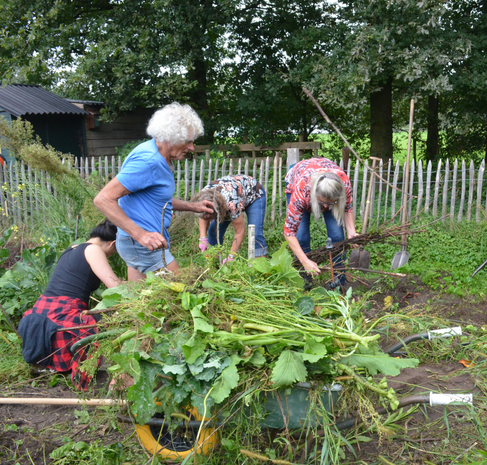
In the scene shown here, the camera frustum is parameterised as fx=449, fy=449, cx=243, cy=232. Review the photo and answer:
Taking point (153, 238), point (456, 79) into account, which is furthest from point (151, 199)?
point (456, 79)

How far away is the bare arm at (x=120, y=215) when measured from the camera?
2715 millimetres

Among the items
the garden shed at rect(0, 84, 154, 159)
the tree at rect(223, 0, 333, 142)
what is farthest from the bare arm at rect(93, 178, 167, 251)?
the garden shed at rect(0, 84, 154, 159)

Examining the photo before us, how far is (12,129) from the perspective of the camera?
771 cm

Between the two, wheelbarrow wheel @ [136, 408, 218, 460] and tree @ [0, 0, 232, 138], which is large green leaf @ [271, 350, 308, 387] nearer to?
wheelbarrow wheel @ [136, 408, 218, 460]

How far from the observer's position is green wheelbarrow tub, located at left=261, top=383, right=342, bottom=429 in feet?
5.73

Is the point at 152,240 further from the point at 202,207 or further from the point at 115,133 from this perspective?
the point at 115,133

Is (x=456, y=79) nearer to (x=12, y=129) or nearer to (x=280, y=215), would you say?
(x=280, y=215)

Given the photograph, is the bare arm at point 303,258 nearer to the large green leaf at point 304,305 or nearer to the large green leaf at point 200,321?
the large green leaf at point 304,305

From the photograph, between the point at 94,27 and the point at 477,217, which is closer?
the point at 477,217

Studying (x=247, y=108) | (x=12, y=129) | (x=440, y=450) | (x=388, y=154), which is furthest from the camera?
(x=247, y=108)

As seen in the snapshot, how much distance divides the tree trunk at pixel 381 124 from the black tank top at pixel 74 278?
25.4ft

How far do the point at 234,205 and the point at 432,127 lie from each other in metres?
8.77

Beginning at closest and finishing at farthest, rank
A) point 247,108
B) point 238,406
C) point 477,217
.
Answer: point 238,406, point 477,217, point 247,108

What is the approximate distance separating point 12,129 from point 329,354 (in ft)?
25.2
